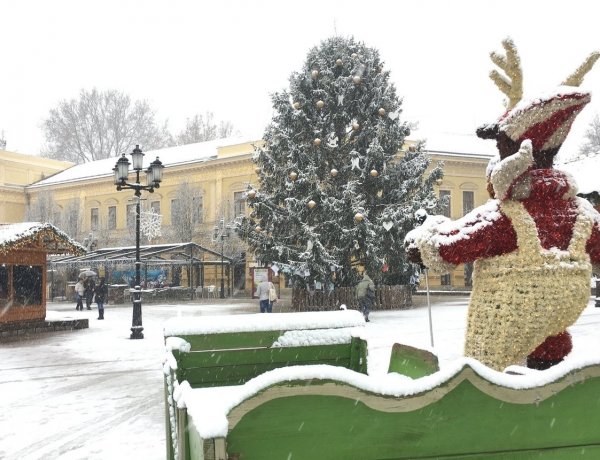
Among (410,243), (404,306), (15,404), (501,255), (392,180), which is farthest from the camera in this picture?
(404,306)

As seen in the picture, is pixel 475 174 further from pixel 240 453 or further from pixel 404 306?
pixel 240 453

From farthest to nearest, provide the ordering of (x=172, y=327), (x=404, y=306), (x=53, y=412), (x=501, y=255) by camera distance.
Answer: (x=404, y=306), (x=53, y=412), (x=172, y=327), (x=501, y=255)

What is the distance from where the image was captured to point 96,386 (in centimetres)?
947

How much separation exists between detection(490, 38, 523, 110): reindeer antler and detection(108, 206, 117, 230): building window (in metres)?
46.6

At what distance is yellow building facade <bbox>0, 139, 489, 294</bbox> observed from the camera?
41.3 meters

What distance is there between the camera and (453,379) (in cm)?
170

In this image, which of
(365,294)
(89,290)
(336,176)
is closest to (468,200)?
(336,176)

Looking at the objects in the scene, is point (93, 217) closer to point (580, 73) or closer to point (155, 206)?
point (155, 206)

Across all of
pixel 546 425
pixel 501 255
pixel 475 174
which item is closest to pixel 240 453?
pixel 546 425

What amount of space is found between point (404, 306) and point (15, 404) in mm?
18137

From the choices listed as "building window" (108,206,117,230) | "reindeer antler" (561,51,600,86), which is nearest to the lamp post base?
"reindeer antler" (561,51,600,86)

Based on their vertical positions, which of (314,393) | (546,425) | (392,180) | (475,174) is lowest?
(546,425)

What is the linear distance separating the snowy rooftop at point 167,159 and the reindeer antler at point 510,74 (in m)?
39.1

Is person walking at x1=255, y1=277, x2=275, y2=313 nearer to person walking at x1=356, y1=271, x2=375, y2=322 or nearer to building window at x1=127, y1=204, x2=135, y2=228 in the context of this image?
person walking at x1=356, y1=271, x2=375, y2=322
